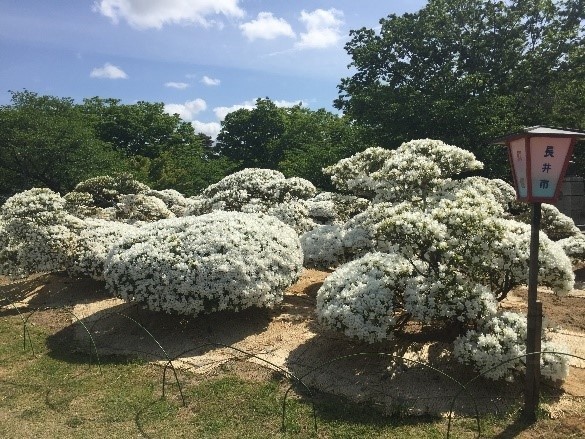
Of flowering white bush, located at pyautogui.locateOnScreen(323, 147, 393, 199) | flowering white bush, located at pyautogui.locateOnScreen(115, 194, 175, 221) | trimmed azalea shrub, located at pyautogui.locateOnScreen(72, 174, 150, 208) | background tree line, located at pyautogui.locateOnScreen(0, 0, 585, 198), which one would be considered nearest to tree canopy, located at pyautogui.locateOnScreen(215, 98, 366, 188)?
background tree line, located at pyautogui.locateOnScreen(0, 0, 585, 198)

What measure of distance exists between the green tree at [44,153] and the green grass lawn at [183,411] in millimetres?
24827

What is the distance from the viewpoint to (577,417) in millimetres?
5410

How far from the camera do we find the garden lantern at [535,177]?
16.8 ft

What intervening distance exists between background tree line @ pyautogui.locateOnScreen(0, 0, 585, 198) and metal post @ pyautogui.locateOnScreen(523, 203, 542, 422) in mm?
17132

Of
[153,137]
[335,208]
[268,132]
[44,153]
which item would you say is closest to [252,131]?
[268,132]

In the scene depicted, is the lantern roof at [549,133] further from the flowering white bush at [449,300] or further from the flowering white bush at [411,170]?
the flowering white bush at [411,170]

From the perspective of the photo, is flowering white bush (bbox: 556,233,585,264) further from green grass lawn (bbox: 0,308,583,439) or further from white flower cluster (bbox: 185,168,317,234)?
green grass lawn (bbox: 0,308,583,439)

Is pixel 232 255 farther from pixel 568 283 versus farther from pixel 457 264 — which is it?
pixel 568 283

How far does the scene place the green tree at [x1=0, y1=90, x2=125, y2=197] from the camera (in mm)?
29422

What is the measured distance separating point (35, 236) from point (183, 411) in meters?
6.76

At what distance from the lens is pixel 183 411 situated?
235 inches

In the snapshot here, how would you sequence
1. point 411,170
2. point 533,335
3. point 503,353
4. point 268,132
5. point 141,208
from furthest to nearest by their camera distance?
point 268,132
point 141,208
point 411,170
point 503,353
point 533,335

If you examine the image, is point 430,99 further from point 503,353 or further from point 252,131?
point 252,131

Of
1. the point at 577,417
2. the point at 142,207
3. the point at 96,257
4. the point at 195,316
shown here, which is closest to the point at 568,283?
the point at 577,417
